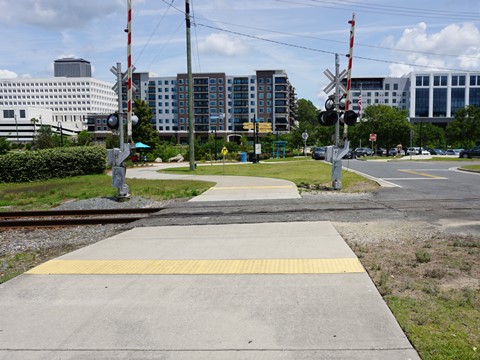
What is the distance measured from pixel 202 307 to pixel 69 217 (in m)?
9.55

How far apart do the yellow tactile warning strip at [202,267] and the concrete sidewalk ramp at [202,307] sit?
0.02m

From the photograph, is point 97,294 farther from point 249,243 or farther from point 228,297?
point 249,243

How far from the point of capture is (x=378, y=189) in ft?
55.0

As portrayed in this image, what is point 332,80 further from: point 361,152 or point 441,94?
point 441,94

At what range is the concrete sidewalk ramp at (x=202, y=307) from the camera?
383 centimetres

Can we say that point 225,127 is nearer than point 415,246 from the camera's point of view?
No

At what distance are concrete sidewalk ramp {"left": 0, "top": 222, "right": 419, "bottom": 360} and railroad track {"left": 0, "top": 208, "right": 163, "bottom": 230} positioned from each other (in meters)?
4.02

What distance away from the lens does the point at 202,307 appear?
4770mm

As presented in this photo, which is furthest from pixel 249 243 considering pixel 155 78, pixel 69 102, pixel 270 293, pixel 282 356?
pixel 69 102

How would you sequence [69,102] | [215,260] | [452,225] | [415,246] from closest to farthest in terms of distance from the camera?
[215,260], [415,246], [452,225], [69,102]

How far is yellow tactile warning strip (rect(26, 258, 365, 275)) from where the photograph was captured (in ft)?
19.9

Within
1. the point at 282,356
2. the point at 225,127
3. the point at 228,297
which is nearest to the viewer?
the point at 282,356

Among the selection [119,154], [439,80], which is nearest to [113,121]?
[119,154]

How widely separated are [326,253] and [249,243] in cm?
155
